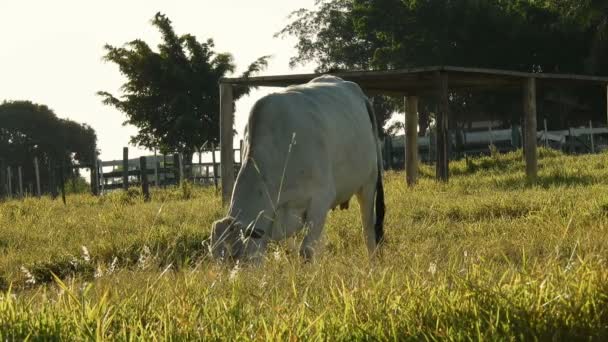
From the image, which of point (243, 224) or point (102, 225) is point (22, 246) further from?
point (243, 224)

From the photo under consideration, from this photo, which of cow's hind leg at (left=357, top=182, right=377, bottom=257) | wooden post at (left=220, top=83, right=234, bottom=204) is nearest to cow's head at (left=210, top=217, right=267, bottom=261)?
cow's hind leg at (left=357, top=182, right=377, bottom=257)

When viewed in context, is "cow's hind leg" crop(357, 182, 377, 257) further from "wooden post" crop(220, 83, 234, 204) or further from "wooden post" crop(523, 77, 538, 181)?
"wooden post" crop(523, 77, 538, 181)

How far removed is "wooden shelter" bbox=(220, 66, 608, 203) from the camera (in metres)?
14.7

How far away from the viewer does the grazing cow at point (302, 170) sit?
592 cm

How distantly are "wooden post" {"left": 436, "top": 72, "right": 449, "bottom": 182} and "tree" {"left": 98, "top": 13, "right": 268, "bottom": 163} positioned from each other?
22542mm

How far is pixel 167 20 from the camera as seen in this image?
40812 mm

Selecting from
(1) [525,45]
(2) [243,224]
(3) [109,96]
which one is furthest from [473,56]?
(2) [243,224]

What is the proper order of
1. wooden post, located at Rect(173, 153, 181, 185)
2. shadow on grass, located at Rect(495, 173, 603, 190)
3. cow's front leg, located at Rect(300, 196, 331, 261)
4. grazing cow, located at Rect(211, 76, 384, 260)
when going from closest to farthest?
grazing cow, located at Rect(211, 76, 384, 260) → cow's front leg, located at Rect(300, 196, 331, 261) → shadow on grass, located at Rect(495, 173, 603, 190) → wooden post, located at Rect(173, 153, 181, 185)

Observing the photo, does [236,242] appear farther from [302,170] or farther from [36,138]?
[36,138]

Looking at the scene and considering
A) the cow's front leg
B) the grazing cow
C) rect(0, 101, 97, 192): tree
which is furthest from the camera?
rect(0, 101, 97, 192): tree

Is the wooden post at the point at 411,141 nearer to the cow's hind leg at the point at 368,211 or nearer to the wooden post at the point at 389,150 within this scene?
the cow's hind leg at the point at 368,211

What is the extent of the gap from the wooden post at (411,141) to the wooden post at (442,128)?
1191 mm

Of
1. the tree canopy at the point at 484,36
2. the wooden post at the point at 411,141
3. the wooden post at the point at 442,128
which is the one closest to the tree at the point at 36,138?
the tree canopy at the point at 484,36

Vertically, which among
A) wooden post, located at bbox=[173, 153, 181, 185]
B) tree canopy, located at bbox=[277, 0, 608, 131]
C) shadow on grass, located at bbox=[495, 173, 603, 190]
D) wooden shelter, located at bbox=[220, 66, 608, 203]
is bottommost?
shadow on grass, located at bbox=[495, 173, 603, 190]
